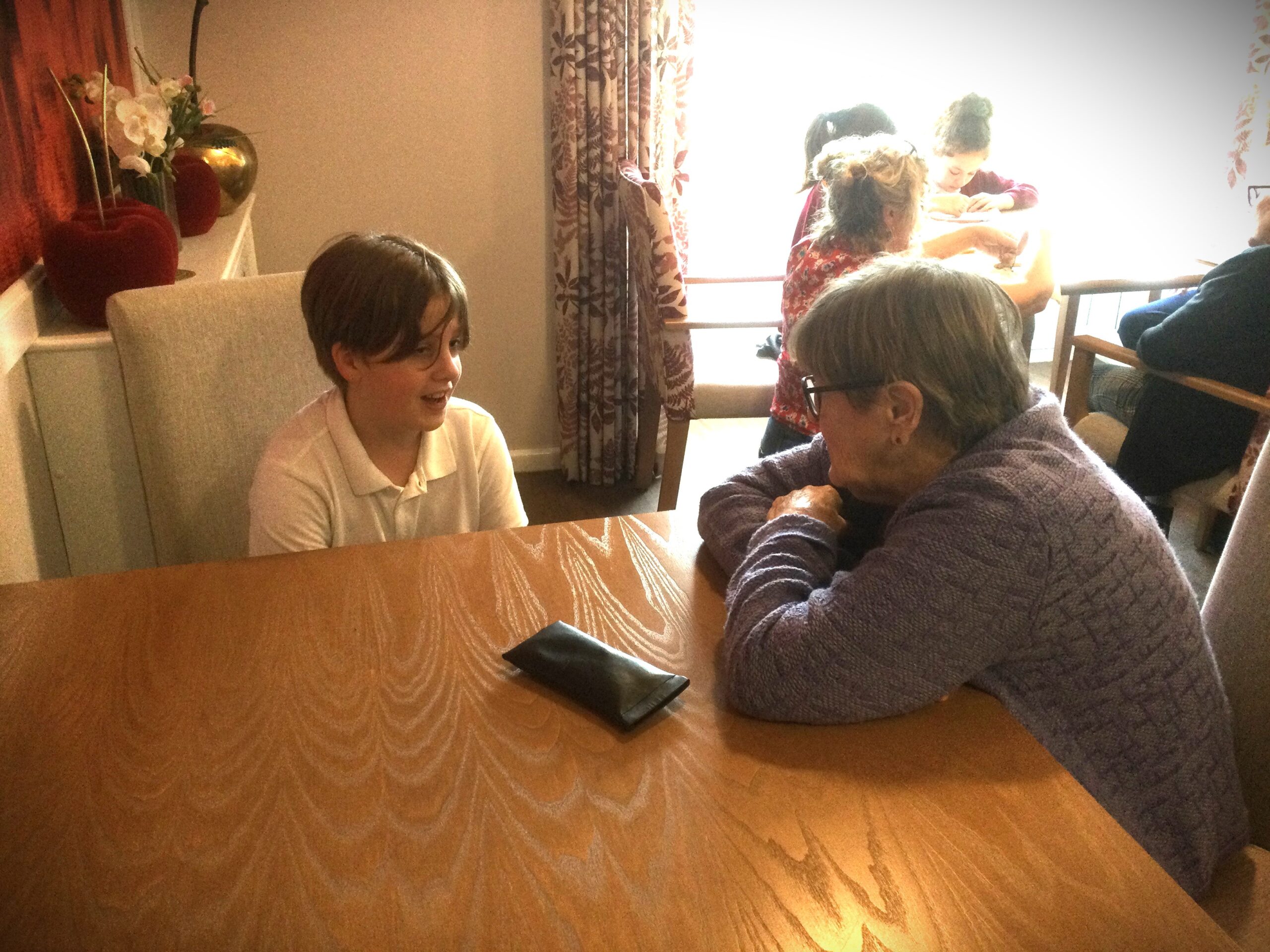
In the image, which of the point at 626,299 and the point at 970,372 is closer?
the point at 970,372

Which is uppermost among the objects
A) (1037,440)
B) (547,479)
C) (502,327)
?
(1037,440)

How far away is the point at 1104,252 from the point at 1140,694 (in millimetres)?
3739

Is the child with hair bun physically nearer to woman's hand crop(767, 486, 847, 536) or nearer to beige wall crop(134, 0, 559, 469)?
beige wall crop(134, 0, 559, 469)

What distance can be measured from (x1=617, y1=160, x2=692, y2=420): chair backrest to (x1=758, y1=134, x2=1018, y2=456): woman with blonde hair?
0.38 metres

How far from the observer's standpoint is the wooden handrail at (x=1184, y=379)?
92.3 inches

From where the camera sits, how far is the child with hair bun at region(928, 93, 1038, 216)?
3.14 m

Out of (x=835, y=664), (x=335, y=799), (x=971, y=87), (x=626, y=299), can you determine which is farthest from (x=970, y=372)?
(x=971, y=87)

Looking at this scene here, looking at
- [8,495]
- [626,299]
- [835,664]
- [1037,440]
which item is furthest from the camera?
[626,299]

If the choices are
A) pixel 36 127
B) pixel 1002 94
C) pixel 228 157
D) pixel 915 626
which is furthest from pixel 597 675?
pixel 1002 94

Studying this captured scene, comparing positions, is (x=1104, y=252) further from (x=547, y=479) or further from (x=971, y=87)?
(x=547, y=479)

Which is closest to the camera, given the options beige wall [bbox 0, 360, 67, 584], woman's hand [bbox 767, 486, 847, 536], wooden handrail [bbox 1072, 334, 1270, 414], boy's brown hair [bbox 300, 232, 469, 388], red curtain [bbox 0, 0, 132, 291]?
woman's hand [bbox 767, 486, 847, 536]

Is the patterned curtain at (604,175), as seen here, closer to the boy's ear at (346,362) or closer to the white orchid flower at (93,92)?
the white orchid flower at (93,92)

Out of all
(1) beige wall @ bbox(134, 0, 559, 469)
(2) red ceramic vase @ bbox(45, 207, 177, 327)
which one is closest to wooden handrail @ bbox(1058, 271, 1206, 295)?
(1) beige wall @ bbox(134, 0, 559, 469)

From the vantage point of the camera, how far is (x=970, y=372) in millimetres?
1092
